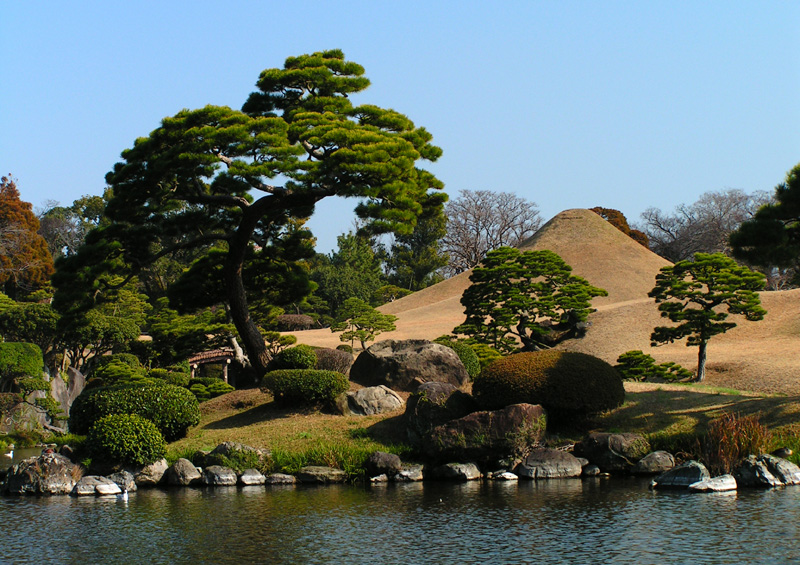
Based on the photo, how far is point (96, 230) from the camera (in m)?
18.1

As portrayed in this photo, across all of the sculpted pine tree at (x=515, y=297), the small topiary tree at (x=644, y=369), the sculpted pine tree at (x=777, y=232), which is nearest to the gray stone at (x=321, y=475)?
the sculpted pine tree at (x=777, y=232)

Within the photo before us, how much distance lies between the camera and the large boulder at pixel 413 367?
727 inches

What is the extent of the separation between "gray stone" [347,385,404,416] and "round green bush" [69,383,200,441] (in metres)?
3.35

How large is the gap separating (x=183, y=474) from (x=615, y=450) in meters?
7.35

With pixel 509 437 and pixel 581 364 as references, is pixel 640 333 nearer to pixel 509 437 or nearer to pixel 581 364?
pixel 581 364

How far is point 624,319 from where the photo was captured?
114 ft

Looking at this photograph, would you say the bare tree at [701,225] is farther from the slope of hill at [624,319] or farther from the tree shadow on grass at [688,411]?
the tree shadow on grass at [688,411]

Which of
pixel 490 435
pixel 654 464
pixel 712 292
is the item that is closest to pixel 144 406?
pixel 490 435

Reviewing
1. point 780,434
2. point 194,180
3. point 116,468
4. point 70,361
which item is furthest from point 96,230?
point 70,361

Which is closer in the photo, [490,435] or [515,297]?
[490,435]

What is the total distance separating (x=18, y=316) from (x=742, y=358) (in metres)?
26.2

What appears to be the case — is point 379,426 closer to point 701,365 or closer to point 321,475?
point 321,475

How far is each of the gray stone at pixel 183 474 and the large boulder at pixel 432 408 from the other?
3.98 metres

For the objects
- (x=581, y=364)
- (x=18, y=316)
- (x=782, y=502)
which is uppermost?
(x=18, y=316)
